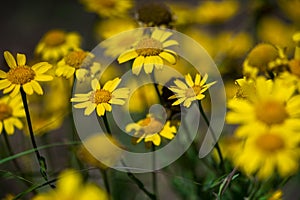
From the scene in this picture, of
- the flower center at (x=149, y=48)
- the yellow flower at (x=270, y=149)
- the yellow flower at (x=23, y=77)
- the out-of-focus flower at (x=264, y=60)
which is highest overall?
the flower center at (x=149, y=48)

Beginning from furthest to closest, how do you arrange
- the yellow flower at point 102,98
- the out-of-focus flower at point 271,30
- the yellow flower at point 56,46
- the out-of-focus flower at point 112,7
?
the out-of-focus flower at point 271,30 → the out-of-focus flower at point 112,7 → the yellow flower at point 56,46 → the yellow flower at point 102,98

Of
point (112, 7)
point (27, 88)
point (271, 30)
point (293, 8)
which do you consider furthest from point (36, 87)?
point (271, 30)

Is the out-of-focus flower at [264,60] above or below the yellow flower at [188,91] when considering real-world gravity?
above

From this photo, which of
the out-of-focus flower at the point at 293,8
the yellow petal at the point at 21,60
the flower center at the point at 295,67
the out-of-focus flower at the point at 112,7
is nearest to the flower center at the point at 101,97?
the yellow petal at the point at 21,60

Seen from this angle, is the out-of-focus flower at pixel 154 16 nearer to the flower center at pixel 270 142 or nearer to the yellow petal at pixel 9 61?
the yellow petal at pixel 9 61

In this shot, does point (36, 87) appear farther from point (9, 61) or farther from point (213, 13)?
point (213, 13)

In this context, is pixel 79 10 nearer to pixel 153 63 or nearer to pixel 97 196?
pixel 153 63

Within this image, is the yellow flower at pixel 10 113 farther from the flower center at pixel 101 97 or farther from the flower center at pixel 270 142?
the flower center at pixel 270 142

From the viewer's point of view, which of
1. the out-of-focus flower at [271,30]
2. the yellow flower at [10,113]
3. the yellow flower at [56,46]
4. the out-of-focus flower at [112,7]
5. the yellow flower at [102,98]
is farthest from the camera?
the out-of-focus flower at [271,30]

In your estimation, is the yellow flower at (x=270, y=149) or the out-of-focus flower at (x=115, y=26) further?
the out-of-focus flower at (x=115, y=26)
